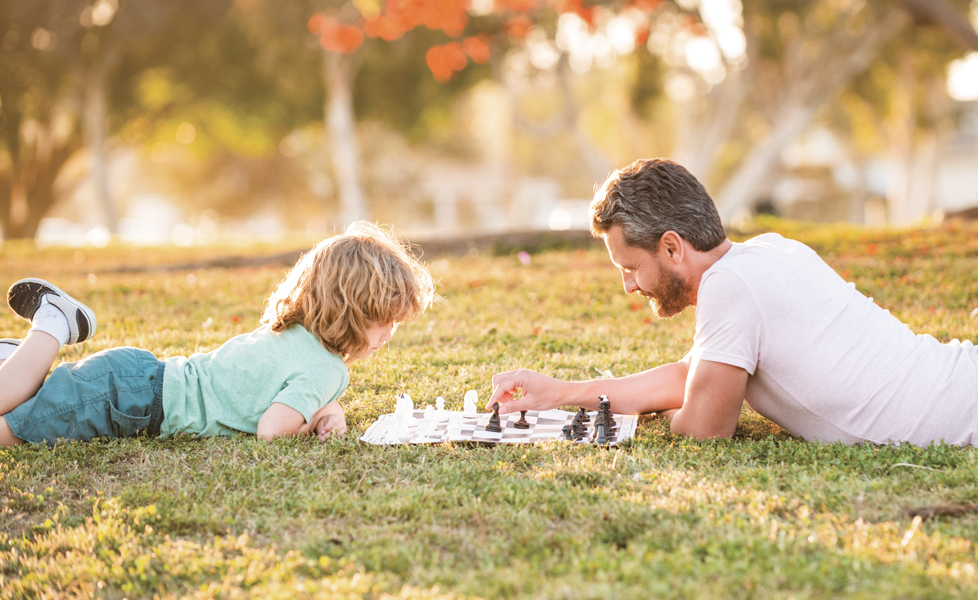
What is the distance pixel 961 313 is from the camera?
249 inches

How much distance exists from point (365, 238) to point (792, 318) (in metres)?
2.01

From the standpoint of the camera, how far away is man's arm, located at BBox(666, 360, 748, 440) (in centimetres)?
333

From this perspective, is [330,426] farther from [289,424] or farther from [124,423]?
[124,423]

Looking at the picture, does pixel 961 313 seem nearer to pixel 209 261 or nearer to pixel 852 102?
pixel 209 261

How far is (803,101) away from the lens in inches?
733

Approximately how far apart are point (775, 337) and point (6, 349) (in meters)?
3.53

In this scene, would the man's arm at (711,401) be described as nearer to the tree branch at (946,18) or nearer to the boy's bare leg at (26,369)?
the boy's bare leg at (26,369)

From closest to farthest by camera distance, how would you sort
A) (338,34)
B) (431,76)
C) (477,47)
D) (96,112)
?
(477,47)
(338,34)
(96,112)
(431,76)

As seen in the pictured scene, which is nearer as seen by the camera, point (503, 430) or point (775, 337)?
point (775, 337)

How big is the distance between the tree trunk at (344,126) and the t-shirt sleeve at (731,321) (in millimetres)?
17601

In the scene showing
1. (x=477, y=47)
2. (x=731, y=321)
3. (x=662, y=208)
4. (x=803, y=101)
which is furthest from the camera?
(x=803, y=101)

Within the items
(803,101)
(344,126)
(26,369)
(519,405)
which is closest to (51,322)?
(26,369)

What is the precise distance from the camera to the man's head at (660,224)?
344cm

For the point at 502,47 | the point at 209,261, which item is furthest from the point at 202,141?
the point at 209,261
